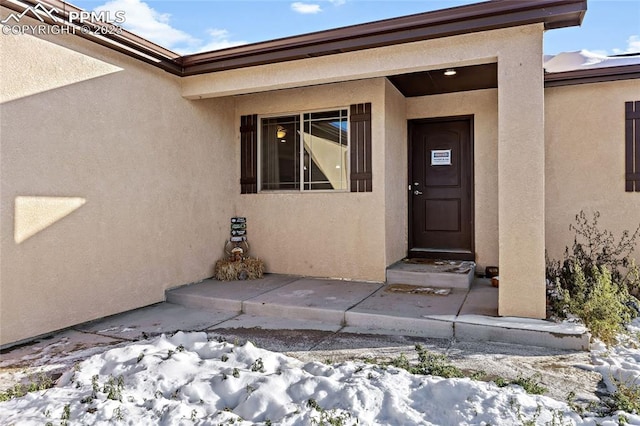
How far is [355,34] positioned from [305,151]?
6.92 ft

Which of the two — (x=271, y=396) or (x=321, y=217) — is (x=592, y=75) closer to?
(x=321, y=217)

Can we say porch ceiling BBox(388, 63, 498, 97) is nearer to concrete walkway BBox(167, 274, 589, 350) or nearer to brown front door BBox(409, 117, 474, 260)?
brown front door BBox(409, 117, 474, 260)

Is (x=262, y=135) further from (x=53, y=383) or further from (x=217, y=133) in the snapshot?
(x=53, y=383)

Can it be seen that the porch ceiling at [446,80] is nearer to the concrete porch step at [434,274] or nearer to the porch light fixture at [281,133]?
the porch light fixture at [281,133]

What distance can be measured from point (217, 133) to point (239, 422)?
4388 mm

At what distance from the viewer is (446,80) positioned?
16.8 feet

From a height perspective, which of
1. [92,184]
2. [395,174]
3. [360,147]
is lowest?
[92,184]

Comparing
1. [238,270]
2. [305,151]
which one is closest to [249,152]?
[305,151]

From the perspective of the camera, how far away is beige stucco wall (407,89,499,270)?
5.62 m

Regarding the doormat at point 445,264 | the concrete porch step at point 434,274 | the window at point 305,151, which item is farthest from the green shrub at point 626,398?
the window at point 305,151

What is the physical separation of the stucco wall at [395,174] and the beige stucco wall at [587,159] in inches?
74.4

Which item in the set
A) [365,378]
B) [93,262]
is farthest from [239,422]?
[93,262]

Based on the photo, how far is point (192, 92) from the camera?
5.01 meters

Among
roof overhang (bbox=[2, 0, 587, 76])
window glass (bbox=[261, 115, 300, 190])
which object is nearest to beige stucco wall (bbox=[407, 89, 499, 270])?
roof overhang (bbox=[2, 0, 587, 76])
